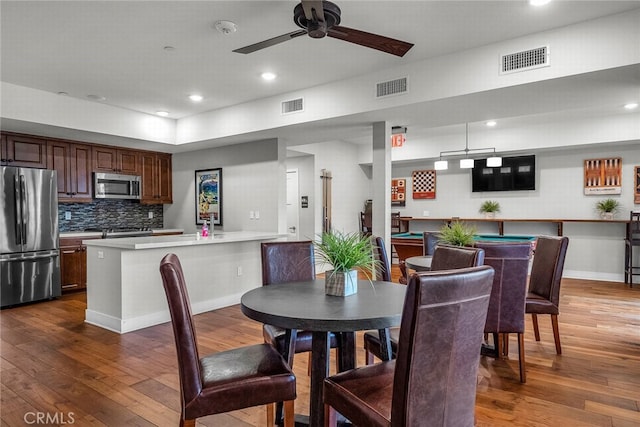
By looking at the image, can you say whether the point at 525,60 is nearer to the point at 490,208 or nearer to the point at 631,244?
the point at 631,244

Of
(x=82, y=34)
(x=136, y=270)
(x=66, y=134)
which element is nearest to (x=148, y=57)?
(x=82, y=34)

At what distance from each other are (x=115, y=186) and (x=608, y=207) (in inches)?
320

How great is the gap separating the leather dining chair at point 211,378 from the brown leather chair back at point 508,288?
1.74m

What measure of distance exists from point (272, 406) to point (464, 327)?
114 centimetres

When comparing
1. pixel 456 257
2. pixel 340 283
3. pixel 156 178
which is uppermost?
pixel 156 178

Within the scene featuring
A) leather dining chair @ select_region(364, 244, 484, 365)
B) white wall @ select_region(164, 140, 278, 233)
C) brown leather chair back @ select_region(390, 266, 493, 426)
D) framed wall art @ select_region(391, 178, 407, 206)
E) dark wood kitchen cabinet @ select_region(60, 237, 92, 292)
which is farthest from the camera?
framed wall art @ select_region(391, 178, 407, 206)

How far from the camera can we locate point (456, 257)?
2.23 metres

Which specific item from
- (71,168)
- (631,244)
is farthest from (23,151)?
(631,244)

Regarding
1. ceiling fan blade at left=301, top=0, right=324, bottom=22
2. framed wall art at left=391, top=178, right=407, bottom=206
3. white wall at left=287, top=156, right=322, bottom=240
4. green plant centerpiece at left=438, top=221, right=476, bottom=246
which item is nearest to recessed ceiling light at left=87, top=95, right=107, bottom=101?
white wall at left=287, top=156, right=322, bottom=240

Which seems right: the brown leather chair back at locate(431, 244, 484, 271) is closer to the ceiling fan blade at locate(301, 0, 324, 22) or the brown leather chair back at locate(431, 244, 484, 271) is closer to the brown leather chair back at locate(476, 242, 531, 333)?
the brown leather chair back at locate(476, 242, 531, 333)

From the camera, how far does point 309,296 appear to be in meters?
1.99

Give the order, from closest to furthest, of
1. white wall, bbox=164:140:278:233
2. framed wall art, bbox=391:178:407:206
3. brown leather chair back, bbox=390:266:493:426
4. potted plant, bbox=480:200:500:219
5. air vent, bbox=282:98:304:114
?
brown leather chair back, bbox=390:266:493:426, air vent, bbox=282:98:304:114, white wall, bbox=164:140:278:233, potted plant, bbox=480:200:500:219, framed wall art, bbox=391:178:407:206

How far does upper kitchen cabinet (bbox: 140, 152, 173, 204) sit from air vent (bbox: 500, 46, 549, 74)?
5.69 m

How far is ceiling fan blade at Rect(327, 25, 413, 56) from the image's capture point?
2.48 m
